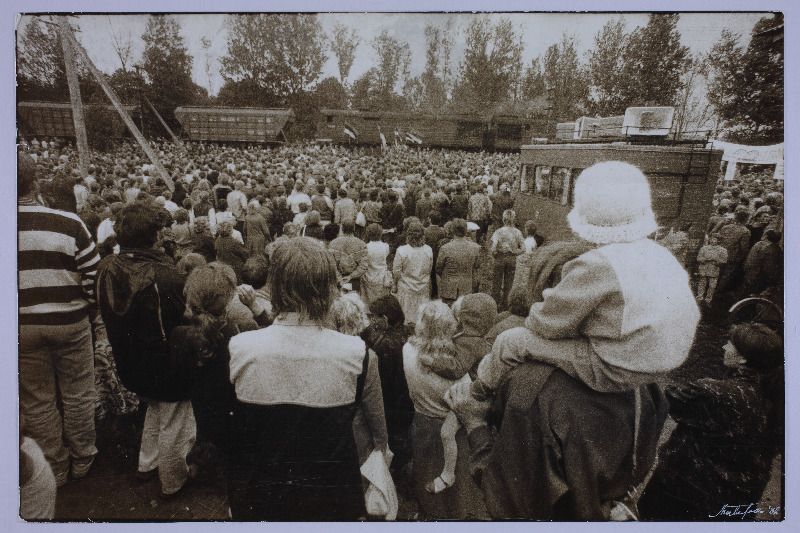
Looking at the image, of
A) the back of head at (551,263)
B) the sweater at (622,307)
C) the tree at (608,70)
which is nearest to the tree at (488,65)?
the tree at (608,70)

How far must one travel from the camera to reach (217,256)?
10.5 feet

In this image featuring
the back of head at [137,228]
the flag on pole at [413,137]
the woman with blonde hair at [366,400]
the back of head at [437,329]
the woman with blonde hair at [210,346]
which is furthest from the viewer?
the flag on pole at [413,137]

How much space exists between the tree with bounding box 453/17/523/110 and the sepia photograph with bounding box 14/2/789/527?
0.02m

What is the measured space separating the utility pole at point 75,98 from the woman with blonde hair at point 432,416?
2.53 metres

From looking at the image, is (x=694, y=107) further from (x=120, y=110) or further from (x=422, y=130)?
(x=120, y=110)

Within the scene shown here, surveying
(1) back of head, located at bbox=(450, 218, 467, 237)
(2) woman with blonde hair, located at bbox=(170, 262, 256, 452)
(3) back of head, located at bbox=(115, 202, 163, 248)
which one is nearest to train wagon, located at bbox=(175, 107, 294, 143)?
(3) back of head, located at bbox=(115, 202, 163, 248)

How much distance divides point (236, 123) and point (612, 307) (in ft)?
9.04

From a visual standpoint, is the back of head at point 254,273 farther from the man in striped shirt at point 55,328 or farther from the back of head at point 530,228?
the back of head at point 530,228

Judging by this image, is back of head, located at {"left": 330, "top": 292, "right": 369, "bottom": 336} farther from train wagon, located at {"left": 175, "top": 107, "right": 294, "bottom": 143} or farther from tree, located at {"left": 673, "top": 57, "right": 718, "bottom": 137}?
tree, located at {"left": 673, "top": 57, "right": 718, "bottom": 137}

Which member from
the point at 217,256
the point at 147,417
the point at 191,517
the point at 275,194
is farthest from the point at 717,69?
the point at 191,517

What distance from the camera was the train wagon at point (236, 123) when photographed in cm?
321

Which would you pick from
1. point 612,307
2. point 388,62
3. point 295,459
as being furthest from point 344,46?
point 295,459

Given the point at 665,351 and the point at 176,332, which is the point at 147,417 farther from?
the point at 665,351
